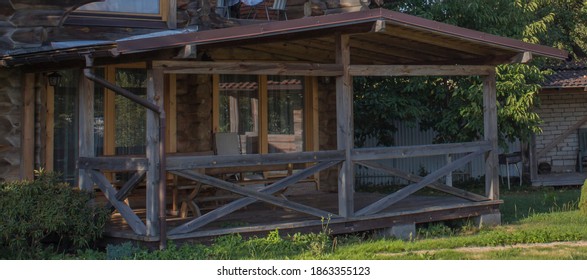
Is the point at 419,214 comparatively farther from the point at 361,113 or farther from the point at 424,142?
the point at 424,142

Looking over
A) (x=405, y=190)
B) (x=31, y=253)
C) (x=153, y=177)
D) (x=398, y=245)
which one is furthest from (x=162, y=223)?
(x=405, y=190)

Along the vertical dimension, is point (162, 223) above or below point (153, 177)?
below

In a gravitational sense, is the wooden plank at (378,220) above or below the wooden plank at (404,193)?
below

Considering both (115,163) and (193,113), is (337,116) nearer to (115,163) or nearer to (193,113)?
(115,163)

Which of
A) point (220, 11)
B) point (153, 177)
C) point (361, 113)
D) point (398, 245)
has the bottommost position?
point (398, 245)

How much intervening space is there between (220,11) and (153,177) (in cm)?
490

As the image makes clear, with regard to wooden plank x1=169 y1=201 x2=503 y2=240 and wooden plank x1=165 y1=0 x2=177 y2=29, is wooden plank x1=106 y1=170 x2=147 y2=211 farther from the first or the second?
wooden plank x1=165 y1=0 x2=177 y2=29

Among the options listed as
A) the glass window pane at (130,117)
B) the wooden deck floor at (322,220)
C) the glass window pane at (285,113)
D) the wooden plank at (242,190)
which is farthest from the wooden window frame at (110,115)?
the wooden plank at (242,190)

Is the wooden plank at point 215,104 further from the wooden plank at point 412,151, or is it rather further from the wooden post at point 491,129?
the wooden post at point 491,129

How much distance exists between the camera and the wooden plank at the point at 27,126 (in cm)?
1025

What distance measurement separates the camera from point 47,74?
411 inches

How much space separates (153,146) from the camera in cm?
855

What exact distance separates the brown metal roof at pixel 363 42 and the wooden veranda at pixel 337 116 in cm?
1

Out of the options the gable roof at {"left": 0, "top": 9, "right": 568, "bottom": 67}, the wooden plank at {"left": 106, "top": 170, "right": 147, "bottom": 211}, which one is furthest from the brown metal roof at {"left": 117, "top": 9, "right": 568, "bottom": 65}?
the wooden plank at {"left": 106, "top": 170, "right": 147, "bottom": 211}
